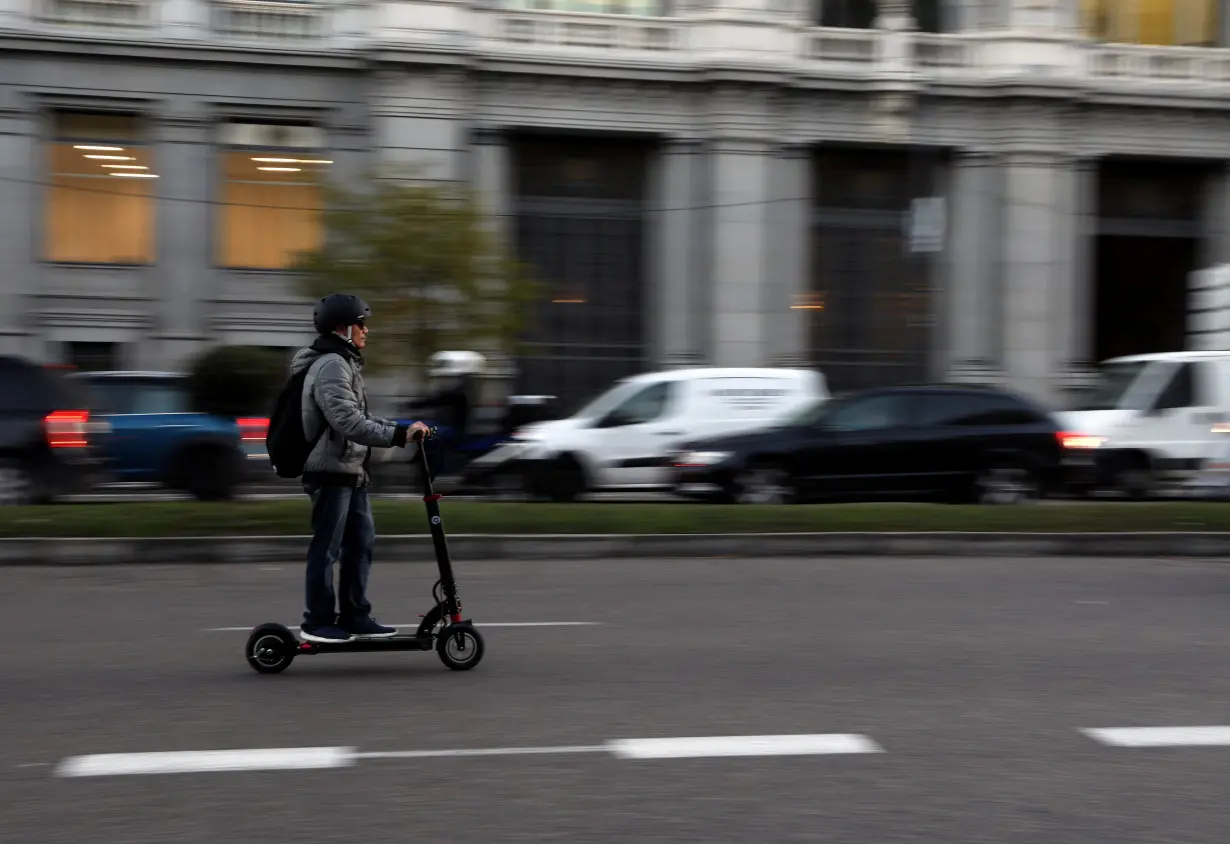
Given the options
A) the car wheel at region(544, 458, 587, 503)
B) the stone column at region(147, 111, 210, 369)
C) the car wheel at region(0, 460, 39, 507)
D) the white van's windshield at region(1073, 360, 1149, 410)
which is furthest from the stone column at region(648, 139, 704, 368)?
the car wheel at region(0, 460, 39, 507)

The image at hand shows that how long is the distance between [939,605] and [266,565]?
5.47 meters

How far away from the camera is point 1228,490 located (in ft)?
66.8

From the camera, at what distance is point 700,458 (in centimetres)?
1856

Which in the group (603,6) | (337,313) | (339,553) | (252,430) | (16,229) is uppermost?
(603,6)

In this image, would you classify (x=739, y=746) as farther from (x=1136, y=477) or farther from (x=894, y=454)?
(x=1136, y=477)

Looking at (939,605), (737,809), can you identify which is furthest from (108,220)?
(737,809)

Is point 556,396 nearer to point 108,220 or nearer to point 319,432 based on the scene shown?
point 108,220

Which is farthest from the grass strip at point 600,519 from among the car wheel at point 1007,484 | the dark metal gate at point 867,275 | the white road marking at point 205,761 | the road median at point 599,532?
the dark metal gate at point 867,275

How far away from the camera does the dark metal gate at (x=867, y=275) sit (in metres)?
30.4

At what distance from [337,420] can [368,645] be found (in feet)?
3.56

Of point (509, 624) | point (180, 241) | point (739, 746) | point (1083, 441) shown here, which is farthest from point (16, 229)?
point (739, 746)

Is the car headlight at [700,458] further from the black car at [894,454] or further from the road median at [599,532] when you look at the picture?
the road median at [599,532]

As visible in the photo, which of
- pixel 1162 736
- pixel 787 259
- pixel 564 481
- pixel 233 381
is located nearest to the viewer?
pixel 1162 736

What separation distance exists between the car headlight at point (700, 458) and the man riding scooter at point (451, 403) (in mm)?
2803
